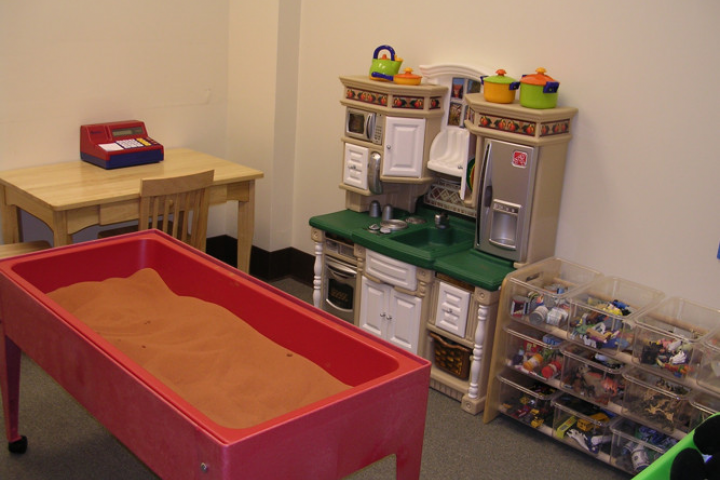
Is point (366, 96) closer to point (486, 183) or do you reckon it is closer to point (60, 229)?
point (486, 183)

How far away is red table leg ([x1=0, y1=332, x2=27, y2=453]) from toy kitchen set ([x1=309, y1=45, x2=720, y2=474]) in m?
1.64

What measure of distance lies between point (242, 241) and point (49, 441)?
1517mm

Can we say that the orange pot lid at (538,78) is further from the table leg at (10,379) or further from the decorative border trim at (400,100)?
the table leg at (10,379)

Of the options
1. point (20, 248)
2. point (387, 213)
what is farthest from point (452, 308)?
point (20, 248)

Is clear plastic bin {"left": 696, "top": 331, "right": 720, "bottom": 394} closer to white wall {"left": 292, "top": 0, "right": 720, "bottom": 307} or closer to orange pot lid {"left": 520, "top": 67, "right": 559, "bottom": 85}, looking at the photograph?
white wall {"left": 292, "top": 0, "right": 720, "bottom": 307}

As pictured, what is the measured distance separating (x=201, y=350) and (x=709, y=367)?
1793 mm

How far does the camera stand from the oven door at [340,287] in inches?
157

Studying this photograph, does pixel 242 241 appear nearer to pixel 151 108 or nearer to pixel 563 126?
pixel 151 108

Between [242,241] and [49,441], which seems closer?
[49,441]

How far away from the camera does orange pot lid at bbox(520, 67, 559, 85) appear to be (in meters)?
3.22

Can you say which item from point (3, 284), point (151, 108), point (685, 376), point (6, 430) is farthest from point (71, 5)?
point (685, 376)

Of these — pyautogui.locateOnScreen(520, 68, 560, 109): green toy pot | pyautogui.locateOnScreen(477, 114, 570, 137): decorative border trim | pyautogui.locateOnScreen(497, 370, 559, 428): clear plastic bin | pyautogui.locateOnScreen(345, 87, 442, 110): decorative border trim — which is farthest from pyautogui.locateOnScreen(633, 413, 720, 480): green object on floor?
pyautogui.locateOnScreen(345, 87, 442, 110): decorative border trim

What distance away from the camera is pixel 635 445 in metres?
3.02

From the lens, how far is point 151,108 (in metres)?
4.42
